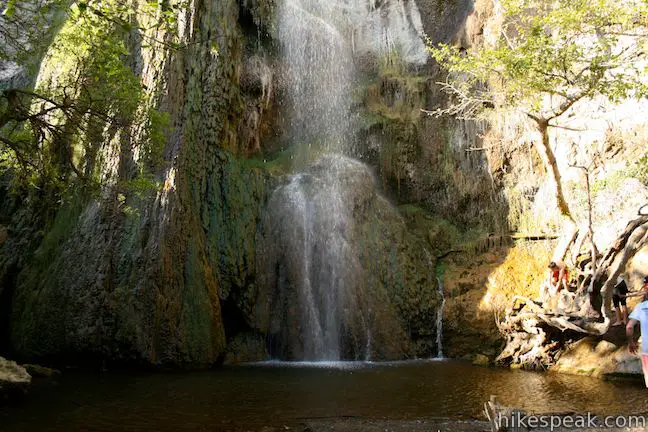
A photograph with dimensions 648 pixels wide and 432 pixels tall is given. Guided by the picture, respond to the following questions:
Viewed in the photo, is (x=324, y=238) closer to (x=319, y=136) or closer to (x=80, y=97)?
(x=319, y=136)

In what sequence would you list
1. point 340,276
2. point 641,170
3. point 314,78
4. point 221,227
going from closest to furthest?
point 641,170 → point 221,227 → point 340,276 → point 314,78

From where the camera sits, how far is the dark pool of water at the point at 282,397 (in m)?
6.77

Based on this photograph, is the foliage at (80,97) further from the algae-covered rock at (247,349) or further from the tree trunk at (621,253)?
the tree trunk at (621,253)

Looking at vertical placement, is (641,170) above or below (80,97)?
below

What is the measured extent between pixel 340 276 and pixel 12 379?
29.3ft

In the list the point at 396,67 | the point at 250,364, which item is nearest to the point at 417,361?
the point at 250,364

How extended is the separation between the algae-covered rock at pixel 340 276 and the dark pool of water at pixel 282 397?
2.91 metres

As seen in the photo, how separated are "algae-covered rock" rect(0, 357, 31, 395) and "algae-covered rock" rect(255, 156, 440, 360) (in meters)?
6.43

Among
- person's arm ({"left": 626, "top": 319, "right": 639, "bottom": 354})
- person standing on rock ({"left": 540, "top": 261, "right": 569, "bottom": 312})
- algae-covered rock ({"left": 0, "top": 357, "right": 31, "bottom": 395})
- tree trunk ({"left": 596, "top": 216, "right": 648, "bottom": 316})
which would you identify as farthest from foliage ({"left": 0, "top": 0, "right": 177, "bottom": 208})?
person standing on rock ({"left": 540, "top": 261, "right": 569, "bottom": 312})

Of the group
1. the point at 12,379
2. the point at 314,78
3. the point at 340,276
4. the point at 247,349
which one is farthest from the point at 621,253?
the point at 314,78

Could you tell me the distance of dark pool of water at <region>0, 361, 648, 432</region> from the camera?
6.77 m

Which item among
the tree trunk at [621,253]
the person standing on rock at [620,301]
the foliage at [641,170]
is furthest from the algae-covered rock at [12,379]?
the foliage at [641,170]

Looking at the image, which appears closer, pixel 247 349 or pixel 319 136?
pixel 247 349

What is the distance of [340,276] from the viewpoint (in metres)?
14.9
